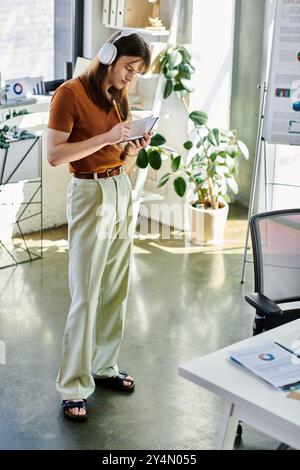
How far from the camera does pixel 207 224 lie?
6.50 meters

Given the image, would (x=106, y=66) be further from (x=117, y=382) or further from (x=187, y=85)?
(x=187, y=85)

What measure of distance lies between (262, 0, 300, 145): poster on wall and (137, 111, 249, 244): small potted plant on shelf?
772 millimetres

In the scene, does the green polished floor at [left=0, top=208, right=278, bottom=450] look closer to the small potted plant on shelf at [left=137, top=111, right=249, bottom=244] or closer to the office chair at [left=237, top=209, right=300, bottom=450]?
the small potted plant on shelf at [left=137, top=111, right=249, bottom=244]

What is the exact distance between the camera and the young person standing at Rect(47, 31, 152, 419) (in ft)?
12.5

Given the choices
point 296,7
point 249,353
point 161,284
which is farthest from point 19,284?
point 249,353

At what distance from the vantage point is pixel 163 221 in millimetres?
6977

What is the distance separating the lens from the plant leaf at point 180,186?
638 centimetres

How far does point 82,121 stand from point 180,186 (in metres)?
2.54

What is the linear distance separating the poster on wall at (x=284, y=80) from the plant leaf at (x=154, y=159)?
3.18ft

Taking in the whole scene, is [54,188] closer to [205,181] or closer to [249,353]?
[205,181]

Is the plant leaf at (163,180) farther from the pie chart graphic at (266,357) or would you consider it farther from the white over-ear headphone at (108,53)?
the pie chart graphic at (266,357)

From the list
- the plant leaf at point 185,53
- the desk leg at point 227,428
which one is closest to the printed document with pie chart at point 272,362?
the desk leg at point 227,428

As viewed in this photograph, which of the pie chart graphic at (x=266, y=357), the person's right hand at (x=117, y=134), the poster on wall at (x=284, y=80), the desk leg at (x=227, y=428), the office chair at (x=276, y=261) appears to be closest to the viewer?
the desk leg at (x=227, y=428)

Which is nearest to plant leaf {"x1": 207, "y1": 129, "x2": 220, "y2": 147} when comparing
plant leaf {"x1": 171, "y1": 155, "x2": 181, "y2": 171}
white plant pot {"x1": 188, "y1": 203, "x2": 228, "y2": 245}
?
plant leaf {"x1": 171, "y1": 155, "x2": 181, "y2": 171}
